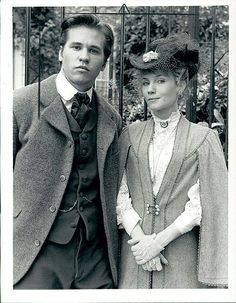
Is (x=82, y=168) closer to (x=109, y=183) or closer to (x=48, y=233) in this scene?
(x=109, y=183)

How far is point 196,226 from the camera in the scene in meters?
1.68

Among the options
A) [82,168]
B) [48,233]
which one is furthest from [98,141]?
[48,233]

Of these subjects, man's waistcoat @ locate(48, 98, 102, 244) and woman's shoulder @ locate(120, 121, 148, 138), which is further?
woman's shoulder @ locate(120, 121, 148, 138)

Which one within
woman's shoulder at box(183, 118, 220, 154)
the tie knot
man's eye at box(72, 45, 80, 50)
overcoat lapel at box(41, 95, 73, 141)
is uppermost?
man's eye at box(72, 45, 80, 50)

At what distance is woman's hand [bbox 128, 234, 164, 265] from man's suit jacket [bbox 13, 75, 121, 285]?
0.28ft

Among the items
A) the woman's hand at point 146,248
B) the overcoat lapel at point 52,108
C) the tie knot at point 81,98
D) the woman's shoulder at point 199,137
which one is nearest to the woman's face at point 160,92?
the woman's shoulder at point 199,137

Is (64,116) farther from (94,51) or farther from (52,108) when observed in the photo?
(94,51)

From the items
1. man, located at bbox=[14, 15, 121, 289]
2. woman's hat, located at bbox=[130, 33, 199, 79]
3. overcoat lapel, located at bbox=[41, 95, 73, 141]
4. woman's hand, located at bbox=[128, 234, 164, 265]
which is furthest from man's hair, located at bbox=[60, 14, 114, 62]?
woman's hand, located at bbox=[128, 234, 164, 265]

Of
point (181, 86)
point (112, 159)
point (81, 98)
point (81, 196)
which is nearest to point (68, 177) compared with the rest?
point (81, 196)

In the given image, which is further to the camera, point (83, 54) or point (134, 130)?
point (134, 130)

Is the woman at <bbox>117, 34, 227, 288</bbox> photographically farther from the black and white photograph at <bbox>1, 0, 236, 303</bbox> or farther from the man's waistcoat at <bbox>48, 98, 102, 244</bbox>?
the man's waistcoat at <bbox>48, 98, 102, 244</bbox>

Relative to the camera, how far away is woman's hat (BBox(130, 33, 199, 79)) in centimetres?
167

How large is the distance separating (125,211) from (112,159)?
208mm

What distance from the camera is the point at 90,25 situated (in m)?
1.67
